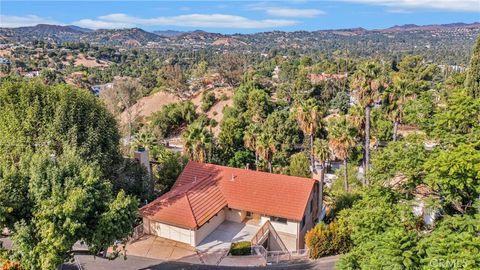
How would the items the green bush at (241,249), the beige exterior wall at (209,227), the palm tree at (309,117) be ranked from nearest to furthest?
the green bush at (241,249)
the beige exterior wall at (209,227)
the palm tree at (309,117)

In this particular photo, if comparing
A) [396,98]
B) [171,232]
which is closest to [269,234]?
[171,232]

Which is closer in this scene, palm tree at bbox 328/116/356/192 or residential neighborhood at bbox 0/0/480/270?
residential neighborhood at bbox 0/0/480/270

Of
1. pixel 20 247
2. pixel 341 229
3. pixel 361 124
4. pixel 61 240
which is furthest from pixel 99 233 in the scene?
pixel 361 124

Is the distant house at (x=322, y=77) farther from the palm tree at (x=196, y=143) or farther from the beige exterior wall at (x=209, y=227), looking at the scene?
the beige exterior wall at (x=209, y=227)

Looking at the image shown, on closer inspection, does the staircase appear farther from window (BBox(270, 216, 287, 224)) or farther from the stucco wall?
the stucco wall

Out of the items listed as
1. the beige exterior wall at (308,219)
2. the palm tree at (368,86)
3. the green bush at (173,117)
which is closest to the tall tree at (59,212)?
the beige exterior wall at (308,219)

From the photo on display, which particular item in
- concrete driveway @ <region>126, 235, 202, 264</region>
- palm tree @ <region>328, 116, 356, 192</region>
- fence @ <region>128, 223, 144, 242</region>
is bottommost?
concrete driveway @ <region>126, 235, 202, 264</region>

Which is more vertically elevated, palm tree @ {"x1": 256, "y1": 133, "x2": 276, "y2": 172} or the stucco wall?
palm tree @ {"x1": 256, "y1": 133, "x2": 276, "y2": 172}

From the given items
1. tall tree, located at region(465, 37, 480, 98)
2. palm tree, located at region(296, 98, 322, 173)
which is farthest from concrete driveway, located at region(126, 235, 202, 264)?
tall tree, located at region(465, 37, 480, 98)
